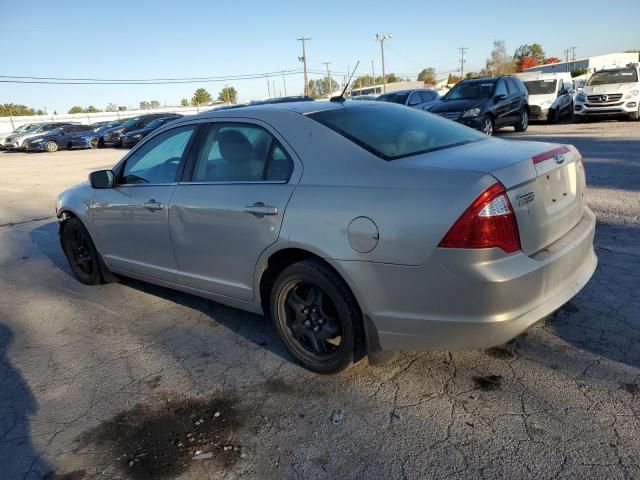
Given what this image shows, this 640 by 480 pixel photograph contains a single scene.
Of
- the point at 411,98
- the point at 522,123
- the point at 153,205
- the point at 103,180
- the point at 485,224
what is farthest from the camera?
the point at 411,98

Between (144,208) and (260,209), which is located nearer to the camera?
(260,209)

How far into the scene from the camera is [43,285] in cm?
541

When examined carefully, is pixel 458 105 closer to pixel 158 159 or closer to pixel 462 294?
pixel 158 159

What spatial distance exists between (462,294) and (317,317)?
0.99 m

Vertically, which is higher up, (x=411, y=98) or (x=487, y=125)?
(x=411, y=98)

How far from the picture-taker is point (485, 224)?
2400mm

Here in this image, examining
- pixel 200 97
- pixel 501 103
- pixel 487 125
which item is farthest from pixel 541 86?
pixel 200 97

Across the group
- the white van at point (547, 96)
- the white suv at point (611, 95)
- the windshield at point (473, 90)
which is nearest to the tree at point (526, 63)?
the white van at point (547, 96)

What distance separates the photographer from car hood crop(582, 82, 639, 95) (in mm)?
16234

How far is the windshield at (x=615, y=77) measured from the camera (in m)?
16.9

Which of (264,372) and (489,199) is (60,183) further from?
(489,199)

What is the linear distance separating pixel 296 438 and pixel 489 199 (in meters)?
1.52

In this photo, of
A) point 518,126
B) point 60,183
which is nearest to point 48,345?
point 60,183

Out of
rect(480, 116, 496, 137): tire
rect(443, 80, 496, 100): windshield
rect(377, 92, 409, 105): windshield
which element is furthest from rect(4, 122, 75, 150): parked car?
rect(480, 116, 496, 137): tire
